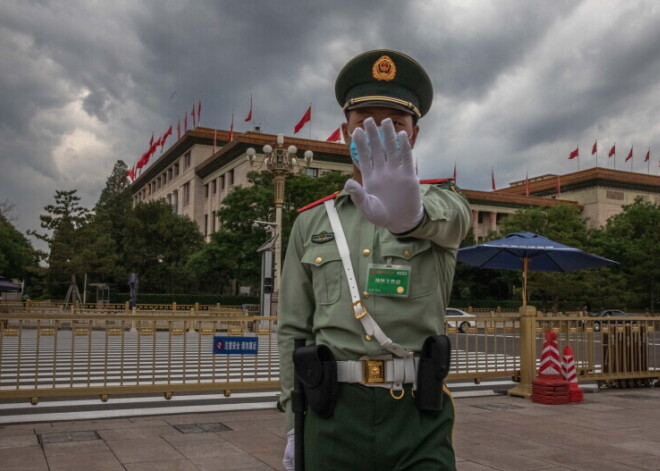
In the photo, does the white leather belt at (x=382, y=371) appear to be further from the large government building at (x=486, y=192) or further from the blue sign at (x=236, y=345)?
the large government building at (x=486, y=192)

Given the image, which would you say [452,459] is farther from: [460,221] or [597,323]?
[597,323]

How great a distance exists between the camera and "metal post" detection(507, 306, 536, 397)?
30.9 ft

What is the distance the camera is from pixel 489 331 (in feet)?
32.3

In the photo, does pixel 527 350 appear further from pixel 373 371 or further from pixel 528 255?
pixel 373 371

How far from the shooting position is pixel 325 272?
217 centimetres

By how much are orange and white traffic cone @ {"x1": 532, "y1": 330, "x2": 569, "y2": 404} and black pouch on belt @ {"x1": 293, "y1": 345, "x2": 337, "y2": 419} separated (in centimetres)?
751

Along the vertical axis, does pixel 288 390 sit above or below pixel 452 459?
above

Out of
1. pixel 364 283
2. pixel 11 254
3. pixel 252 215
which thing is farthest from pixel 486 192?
pixel 364 283

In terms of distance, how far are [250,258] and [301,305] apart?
35890mm

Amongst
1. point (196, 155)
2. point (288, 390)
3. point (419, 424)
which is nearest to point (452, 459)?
point (419, 424)

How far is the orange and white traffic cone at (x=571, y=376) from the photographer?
896 cm

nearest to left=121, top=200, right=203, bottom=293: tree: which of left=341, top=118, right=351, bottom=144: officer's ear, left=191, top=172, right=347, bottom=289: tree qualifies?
left=191, top=172, right=347, bottom=289: tree

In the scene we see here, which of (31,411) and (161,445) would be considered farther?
(31,411)

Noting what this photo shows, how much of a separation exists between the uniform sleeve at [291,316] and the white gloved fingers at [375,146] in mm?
583
